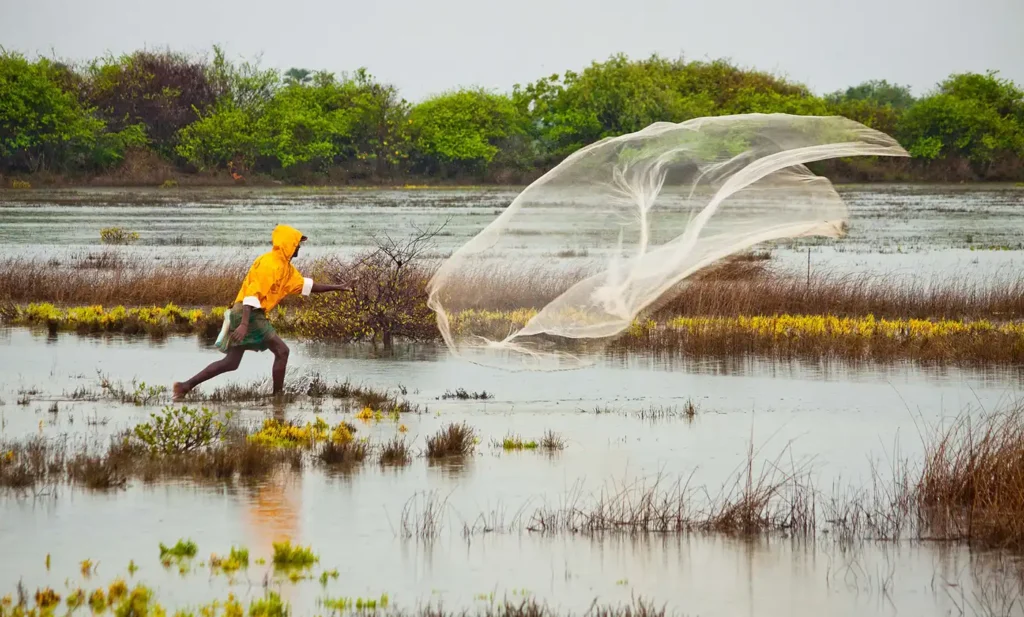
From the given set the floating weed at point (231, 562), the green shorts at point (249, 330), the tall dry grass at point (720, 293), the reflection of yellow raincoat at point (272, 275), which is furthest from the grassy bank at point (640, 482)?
the tall dry grass at point (720, 293)

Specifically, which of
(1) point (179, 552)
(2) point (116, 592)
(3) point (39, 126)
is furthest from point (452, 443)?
(3) point (39, 126)

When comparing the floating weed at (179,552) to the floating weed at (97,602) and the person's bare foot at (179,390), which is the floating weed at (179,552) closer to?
the floating weed at (97,602)

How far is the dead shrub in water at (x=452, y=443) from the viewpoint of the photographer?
11.1 metres

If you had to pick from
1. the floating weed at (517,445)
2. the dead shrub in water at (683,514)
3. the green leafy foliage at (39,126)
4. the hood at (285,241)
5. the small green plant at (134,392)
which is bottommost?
the dead shrub in water at (683,514)

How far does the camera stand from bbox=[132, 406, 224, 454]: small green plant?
1071 cm

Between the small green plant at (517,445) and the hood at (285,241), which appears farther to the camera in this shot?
the hood at (285,241)

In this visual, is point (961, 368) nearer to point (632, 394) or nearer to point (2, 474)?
point (632, 394)

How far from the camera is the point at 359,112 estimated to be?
9369 cm

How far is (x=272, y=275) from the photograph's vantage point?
39.0 ft

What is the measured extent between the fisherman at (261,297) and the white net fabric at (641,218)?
1.42 meters

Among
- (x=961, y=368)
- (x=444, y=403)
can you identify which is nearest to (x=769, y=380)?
(x=961, y=368)

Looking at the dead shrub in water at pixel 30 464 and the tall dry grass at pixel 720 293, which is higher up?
the tall dry grass at pixel 720 293

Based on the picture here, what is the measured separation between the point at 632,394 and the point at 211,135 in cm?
7749

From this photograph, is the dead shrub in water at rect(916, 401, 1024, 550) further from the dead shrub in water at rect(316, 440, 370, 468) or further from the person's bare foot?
the person's bare foot
